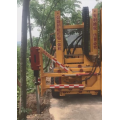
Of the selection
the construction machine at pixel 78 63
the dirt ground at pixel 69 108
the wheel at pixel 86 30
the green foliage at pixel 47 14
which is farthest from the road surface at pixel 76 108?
the green foliage at pixel 47 14

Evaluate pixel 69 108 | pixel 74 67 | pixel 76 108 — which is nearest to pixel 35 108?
pixel 69 108

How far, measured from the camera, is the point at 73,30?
347 centimetres

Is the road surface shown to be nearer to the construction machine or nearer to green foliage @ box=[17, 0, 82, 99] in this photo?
the construction machine

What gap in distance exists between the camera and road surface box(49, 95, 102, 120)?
8.29ft

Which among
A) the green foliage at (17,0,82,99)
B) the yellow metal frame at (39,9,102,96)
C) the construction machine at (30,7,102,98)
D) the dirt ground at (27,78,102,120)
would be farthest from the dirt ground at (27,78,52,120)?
the green foliage at (17,0,82,99)

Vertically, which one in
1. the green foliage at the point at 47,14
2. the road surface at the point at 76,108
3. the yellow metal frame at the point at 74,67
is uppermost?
the green foliage at the point at 47,14

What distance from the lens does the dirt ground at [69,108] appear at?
2516mm

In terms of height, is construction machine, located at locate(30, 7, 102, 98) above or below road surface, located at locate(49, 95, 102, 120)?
above

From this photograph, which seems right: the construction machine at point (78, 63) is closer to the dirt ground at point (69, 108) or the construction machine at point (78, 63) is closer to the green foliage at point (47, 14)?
the dirt ground at point (69, 108)

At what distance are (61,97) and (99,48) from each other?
1610 millimetres

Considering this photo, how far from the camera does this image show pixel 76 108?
295 centimetres

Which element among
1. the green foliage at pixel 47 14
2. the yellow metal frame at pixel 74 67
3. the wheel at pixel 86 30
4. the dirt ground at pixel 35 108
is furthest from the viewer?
the green foliage at pixel 47 14

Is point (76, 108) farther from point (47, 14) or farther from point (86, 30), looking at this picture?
point (47, 14)
